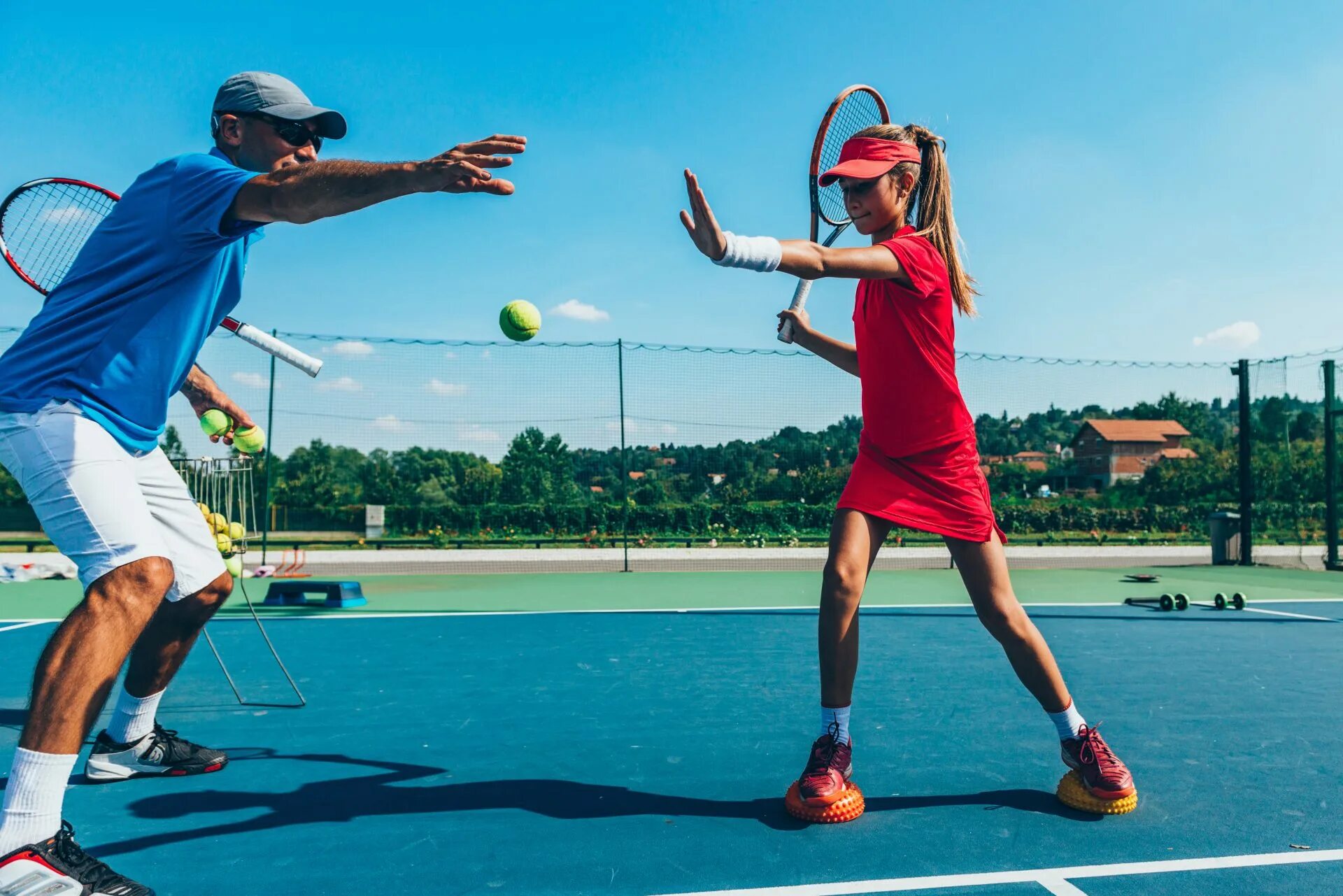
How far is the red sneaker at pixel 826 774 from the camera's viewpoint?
8.57 feet

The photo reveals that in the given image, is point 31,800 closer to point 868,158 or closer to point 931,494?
point 931,494

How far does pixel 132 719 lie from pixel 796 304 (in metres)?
2.57

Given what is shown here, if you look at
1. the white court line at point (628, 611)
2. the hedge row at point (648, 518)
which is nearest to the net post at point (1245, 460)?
the hedge row at point (648, 518)

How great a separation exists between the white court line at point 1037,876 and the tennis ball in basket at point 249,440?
2.61m

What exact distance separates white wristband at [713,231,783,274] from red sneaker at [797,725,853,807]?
138 cm

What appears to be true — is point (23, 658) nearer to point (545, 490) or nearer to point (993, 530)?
point (993, 530)

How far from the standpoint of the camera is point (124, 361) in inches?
93.5

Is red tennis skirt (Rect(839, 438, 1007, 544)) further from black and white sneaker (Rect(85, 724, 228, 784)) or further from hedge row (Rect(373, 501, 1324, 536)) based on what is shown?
hedge row (Rect(373, 501, 1324, 536))

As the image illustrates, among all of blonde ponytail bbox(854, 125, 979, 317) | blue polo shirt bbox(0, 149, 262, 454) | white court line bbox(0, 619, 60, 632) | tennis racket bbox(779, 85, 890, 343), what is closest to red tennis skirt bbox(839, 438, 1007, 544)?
blonde ponytail bbox(854, 125, 979, 317)

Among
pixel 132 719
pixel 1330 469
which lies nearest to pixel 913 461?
pixel 132 719

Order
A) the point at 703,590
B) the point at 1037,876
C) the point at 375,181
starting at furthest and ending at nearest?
the point at 703,590
the point at 1037,876
the point at 375,181

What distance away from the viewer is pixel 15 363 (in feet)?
7.62

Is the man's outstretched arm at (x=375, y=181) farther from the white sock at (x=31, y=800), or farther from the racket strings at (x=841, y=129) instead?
the racket strings at (x=841, y=129)

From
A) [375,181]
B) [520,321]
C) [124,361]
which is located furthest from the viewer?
[520,321]
